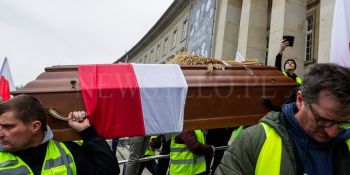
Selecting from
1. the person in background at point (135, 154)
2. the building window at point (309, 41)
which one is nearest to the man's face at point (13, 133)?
the person in background at point (135, 154)

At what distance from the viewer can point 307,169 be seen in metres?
1.62

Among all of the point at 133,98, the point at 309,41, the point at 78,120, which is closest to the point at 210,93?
the point at 133,98

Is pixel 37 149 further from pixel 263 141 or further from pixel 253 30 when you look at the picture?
pixel 253 30

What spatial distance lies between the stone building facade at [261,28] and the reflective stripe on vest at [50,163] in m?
6.65

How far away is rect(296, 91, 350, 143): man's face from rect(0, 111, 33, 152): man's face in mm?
1577

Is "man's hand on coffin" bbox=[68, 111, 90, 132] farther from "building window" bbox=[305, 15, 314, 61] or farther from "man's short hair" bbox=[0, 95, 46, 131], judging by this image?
"building window" bbox=[305, 15, 314, 61]

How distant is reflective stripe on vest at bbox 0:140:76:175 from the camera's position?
1.89 m

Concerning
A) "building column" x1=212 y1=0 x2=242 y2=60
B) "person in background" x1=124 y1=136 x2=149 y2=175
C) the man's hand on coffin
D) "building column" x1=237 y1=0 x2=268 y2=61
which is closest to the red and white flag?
"person in background" x1=124 y1=136 x2=149 y2=175

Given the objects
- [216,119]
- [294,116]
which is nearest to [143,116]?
[216,119]

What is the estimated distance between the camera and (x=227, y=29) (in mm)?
15961

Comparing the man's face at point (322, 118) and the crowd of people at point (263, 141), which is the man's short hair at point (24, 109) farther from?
the man's face at point (322, 118)

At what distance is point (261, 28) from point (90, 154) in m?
12.6

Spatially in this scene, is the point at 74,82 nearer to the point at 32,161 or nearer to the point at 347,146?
the point at 32,161

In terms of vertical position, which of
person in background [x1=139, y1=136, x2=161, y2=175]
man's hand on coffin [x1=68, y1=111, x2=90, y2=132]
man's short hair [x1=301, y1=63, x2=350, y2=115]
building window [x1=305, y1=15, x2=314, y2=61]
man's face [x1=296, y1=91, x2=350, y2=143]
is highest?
building window [x1=305, y1=15, x2=314, y2=61]
